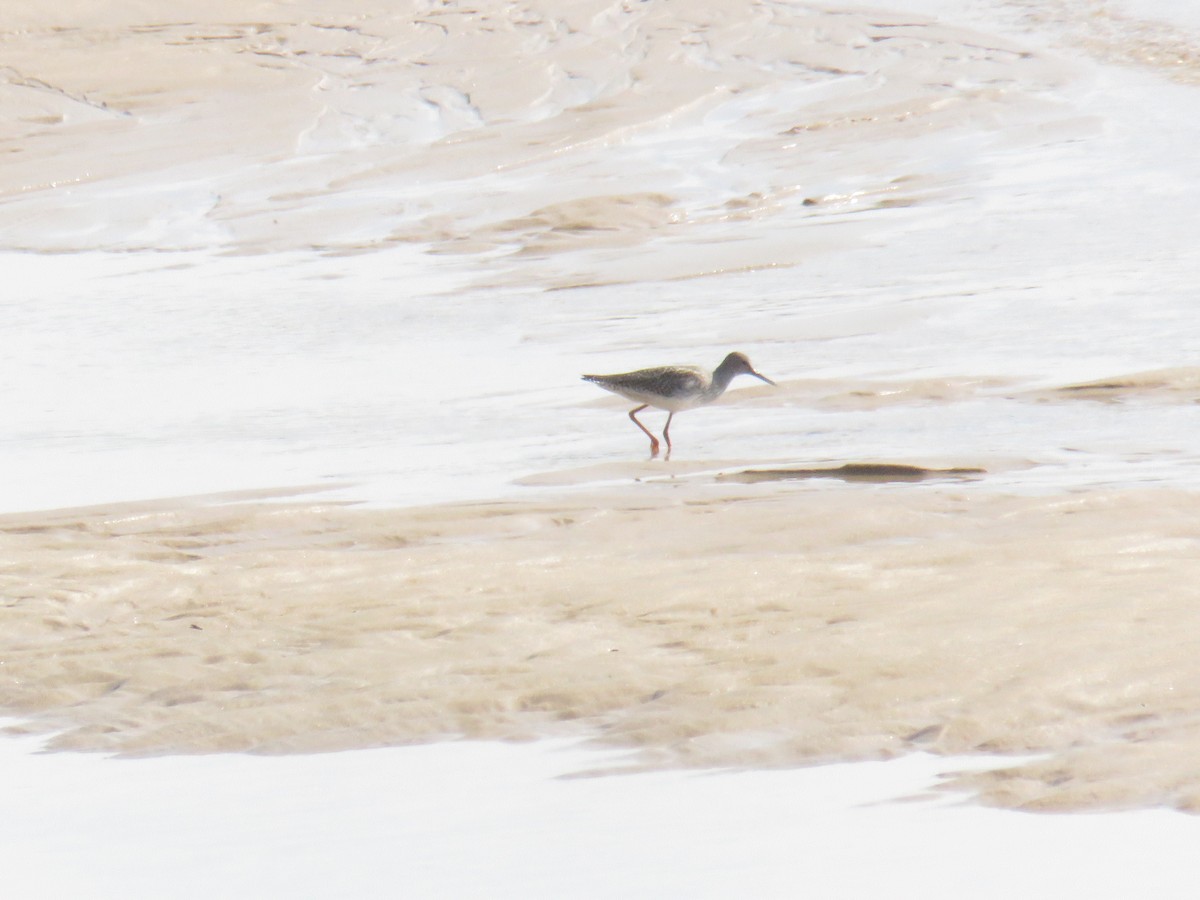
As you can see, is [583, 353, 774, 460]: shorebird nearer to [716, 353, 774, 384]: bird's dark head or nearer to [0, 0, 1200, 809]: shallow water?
[716, 353, 774, 384]: bird's dark head

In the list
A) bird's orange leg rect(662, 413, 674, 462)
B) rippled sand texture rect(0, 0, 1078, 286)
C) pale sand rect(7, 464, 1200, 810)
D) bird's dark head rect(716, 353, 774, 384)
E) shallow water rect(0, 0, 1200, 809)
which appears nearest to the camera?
pale sand rect(7, 464, 1200, 810)

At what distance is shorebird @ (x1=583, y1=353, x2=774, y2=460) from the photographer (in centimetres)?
798

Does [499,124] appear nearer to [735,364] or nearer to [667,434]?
[735,364]

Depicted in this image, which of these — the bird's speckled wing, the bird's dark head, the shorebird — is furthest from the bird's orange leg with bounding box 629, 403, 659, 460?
the bird's dark head

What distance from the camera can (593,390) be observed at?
30.1 feet

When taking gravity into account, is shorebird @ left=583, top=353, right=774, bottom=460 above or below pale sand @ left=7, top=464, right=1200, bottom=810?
above

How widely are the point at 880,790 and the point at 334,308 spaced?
8357mm

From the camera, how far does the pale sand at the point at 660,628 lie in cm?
429

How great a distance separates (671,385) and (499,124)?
11.6 meters

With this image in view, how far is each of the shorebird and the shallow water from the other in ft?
0.66

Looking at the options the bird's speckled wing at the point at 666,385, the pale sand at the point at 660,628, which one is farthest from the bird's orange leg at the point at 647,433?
the pale sand at the point at 660,628

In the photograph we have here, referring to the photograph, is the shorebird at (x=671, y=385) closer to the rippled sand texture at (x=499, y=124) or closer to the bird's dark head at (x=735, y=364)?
the bird's dark head at (x=735, y=364)

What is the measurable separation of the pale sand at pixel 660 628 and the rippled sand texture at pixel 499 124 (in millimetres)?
6171

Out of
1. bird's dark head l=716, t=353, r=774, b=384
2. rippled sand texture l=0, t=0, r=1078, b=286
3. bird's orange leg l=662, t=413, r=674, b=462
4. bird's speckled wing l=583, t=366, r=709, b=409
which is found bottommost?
bird's orange leg l=662, t=413, r=674, b=462
